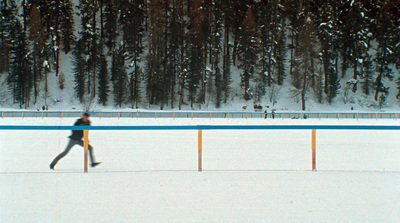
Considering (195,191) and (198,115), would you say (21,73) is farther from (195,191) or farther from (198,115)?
(195,191)

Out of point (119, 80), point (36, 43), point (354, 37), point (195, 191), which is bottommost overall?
point (195, 191)

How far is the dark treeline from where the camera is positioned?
56.2m

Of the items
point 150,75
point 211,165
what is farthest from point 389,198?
point 150,75

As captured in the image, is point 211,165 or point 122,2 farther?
point 122,2

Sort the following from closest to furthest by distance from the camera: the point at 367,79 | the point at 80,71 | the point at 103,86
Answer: the point at 103,86, the point at 80,71, the point at 367,79

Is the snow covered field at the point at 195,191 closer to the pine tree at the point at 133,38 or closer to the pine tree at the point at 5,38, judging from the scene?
the pine tree at the point at 133,38

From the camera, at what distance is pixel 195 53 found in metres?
58.8

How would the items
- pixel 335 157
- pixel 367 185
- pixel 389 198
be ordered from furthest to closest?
pixel 335 157 < pixel 367 185 < pixel 389 198

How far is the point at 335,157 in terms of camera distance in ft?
37.8

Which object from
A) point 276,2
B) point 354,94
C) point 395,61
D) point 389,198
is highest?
point 276,2

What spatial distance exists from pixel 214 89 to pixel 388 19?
→ 3450 centimetres

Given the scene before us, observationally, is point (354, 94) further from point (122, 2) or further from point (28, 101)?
point (28, 101)

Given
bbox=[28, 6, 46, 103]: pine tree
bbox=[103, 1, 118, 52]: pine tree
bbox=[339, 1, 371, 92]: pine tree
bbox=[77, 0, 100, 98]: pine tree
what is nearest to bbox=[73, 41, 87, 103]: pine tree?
bbox=[77, 0, 100, 98]: pine tree

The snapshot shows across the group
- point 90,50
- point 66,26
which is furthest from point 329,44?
point 66,26
